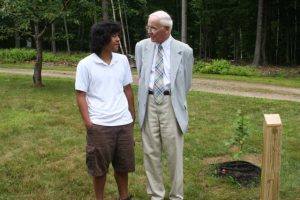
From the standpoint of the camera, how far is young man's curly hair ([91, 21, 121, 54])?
423 cm

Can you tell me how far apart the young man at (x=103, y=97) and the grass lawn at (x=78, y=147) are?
1.01 m

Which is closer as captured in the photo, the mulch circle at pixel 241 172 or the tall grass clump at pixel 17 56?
the mulch circle at pixel 241 172

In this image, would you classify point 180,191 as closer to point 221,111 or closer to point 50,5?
point 221,111

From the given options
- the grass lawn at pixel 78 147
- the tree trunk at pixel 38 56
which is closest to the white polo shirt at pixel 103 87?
the grass lawn at pixel 78 147

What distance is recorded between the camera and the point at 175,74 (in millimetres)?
4500

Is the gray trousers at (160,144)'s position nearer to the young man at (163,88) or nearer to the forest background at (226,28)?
the young man at (163,88)

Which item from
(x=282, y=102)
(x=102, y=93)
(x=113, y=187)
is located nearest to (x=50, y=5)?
(x=282, y=102)

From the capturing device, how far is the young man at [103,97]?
423 cm

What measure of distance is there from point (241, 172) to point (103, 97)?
2230 mm

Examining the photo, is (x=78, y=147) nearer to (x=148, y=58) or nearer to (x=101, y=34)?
(x=148, y=58)

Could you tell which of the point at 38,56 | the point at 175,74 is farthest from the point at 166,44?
the point at 38,56

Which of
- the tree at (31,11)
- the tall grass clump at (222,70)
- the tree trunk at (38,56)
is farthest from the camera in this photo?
the tall grass clump at (222,70)

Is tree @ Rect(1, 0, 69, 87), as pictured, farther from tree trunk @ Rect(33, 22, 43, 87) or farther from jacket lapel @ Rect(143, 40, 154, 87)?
jacket lapel @ Rect(143, 40, 154, 87)

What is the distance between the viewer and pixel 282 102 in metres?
11.3
